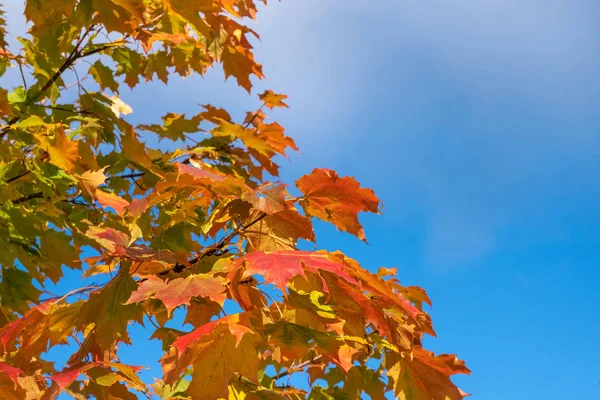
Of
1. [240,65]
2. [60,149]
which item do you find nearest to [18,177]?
[60,149]

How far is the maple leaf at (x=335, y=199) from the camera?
5.73 ft

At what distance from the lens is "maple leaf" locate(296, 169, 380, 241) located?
1747 mm

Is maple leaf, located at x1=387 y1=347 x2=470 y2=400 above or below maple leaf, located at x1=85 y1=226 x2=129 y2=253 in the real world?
above

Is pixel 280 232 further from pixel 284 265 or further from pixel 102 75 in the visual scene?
pixel 102 75

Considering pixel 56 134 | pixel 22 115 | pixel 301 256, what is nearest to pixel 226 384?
pixel 301 256

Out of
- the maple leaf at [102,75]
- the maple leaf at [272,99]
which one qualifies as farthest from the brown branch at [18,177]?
the maple leaf at [272,99]

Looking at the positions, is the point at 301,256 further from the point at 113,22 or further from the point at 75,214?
the point at 75,214

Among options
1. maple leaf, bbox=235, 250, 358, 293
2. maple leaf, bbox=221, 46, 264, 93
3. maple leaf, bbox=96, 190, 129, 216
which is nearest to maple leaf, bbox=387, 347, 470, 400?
maple leaf, bbox=235, 250, 358, 293

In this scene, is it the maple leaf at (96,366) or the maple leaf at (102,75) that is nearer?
the maple leaf at (96,366)

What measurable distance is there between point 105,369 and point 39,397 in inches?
8.9

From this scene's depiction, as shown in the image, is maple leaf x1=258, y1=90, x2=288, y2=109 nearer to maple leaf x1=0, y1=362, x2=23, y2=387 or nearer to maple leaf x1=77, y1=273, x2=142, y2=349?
maple leaf x1=77, y1=273, x2=142, y2=349

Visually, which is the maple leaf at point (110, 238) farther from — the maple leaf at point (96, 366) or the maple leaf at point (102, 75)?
the maple leaf at point (102, 75)

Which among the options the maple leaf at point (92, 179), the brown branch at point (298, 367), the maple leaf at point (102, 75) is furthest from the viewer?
the maple leaf at point (102, 75)

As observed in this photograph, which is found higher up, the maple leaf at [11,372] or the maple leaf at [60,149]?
the maple leaf at [60,149]
